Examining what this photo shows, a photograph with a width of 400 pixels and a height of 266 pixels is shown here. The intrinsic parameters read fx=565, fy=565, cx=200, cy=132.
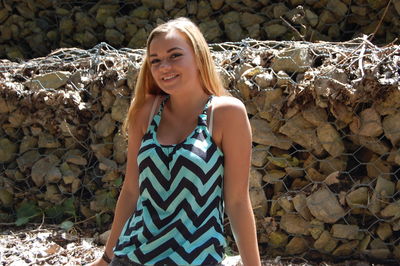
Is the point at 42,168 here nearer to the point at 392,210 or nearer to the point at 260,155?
the point at 260,155

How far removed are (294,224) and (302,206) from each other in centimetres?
8

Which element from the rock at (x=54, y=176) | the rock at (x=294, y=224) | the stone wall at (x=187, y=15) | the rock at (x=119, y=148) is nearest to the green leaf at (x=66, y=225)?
the rock at (x=54, y=176)

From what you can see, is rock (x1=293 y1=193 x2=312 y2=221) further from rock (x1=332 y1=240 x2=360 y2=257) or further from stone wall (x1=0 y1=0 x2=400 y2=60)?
stone wall (x1=0 y1=0 x2=400 y2=60)

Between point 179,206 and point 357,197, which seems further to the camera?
point 357,197

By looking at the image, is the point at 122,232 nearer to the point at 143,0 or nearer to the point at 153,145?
the point at 153,145

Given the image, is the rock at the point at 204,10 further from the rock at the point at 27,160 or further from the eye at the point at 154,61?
the eye at the point at 154,61

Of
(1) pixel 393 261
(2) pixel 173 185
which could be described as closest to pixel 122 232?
(2) pixel 173 185

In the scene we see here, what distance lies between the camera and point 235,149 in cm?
142

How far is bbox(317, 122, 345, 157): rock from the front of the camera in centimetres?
232

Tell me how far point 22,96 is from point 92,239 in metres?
0.85

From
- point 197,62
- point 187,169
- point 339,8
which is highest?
point 339,8

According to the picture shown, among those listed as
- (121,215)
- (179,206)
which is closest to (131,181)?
(121,215)

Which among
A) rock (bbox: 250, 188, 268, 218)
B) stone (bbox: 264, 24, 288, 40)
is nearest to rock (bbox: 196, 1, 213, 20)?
stone (bbox: 264, 24, 288, 40)

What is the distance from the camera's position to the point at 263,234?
7.86ft
